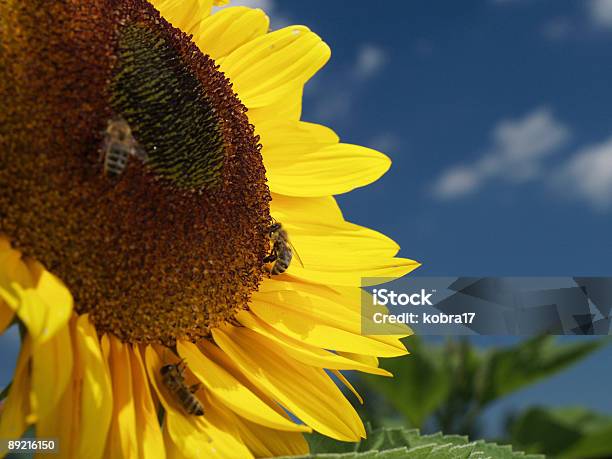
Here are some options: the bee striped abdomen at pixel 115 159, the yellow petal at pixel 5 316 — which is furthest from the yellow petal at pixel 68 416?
the bee striped abdomen at pixel 115 159

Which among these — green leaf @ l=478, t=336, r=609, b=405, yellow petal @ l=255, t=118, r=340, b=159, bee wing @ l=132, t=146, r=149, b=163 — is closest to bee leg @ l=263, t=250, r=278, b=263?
yellow petal @ l=255, t=118, r=340, b=159

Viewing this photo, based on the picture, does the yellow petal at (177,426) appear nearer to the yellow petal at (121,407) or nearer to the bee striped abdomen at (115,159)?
the yellow petal at (121,407)

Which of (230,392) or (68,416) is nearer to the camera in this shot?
(68,416)

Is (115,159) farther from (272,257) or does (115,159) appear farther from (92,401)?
(272,257)

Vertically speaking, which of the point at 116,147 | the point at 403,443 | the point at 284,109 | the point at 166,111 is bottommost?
the point at 403,443

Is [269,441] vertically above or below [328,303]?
below

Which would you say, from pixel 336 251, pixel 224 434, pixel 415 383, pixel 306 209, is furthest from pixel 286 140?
pixel 415 383

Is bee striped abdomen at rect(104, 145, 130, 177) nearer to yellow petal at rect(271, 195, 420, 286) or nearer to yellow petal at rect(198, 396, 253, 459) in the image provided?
yellow petal at rect(198, 396, 253, 459)
